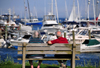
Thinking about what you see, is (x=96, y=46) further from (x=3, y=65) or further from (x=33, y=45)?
(x=33, y=45)

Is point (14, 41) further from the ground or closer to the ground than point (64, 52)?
closer to the ground

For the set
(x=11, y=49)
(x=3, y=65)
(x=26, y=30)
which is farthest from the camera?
(x=26, y=30)

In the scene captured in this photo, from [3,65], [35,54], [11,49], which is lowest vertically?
[11,49]

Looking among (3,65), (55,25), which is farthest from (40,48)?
(55,25)

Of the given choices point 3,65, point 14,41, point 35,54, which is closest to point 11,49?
point 14,41

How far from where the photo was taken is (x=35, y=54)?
6781 millimetres

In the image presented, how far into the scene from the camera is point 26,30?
123 feet

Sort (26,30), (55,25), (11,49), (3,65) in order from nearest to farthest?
(3,65), (11,49), (26,30), (55,25)

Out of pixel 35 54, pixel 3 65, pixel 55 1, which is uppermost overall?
pixel 55 1

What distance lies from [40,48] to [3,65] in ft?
10.0

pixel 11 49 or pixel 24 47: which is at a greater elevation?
pixel 24 47

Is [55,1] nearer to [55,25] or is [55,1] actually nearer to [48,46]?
[55,25]

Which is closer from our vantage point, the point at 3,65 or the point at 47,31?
the point at 3,65

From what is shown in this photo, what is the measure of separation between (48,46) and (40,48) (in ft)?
0.80
